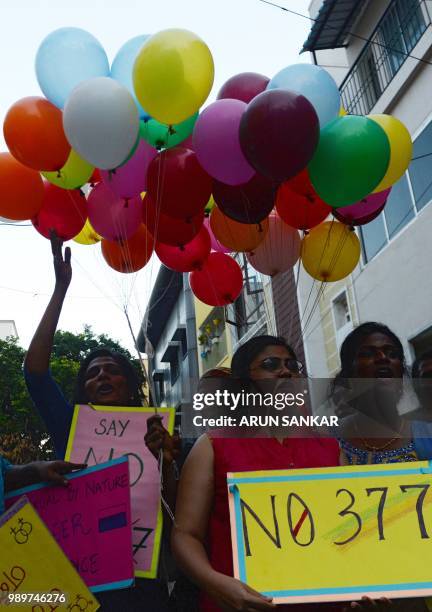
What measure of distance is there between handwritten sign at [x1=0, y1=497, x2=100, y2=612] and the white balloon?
1689 mm

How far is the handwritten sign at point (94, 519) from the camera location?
183 cm

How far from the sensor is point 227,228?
11.6ft

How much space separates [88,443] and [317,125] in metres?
1.72

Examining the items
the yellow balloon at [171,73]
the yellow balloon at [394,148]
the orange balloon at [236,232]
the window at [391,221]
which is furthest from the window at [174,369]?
the yellow balloon at [171,73]

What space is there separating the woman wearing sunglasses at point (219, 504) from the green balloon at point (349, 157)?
1.39 metres

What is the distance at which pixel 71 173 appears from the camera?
3170mm

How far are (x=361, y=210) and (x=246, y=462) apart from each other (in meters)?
2.03

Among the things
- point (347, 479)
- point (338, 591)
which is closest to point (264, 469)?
point (347, 479)

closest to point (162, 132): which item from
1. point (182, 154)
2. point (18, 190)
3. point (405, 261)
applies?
point (182, 154)

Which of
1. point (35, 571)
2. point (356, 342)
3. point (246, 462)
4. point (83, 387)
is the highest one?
point (356, 342)

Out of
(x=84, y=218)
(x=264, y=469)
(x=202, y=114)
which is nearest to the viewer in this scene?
(x=264, y=469)

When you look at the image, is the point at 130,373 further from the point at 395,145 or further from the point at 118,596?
the point at 395,145

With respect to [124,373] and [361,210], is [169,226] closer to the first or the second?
[124,373]

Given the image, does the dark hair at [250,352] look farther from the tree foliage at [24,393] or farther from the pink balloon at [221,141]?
the tree foliage at [24,393]
